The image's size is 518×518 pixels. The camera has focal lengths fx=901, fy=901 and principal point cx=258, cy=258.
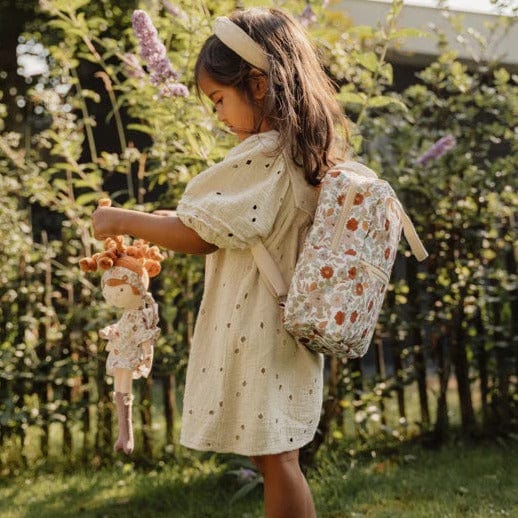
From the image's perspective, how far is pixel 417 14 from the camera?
27.3ft

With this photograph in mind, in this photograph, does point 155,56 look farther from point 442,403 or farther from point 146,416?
point 442,403

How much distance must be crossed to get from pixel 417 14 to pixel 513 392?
15.5 feet

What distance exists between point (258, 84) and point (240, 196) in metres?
0.30

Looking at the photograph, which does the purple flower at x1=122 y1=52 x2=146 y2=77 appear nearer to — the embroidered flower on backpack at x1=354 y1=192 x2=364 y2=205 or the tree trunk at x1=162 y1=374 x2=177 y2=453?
the embroidered flower on backpack at x1=354 y1=192 x2=364 y2=205

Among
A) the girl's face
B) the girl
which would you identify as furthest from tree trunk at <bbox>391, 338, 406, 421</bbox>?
the girl's face

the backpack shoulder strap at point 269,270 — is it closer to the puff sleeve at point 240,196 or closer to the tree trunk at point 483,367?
the puff sleeve at point 240,196

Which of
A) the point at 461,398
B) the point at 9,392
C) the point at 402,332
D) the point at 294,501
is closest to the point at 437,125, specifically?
the point at 402,332

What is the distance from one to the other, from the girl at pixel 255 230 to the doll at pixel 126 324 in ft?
0.55

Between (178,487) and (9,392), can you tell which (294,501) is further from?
(9,392)

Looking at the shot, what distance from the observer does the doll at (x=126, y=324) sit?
231cm

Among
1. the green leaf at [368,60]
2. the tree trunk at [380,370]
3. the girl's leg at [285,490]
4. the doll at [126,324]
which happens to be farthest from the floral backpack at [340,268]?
the tree trunk at [380,370]

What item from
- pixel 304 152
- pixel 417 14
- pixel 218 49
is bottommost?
pixel 304 152

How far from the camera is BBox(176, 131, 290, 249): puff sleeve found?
2068 mm

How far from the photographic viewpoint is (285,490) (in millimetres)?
2127
